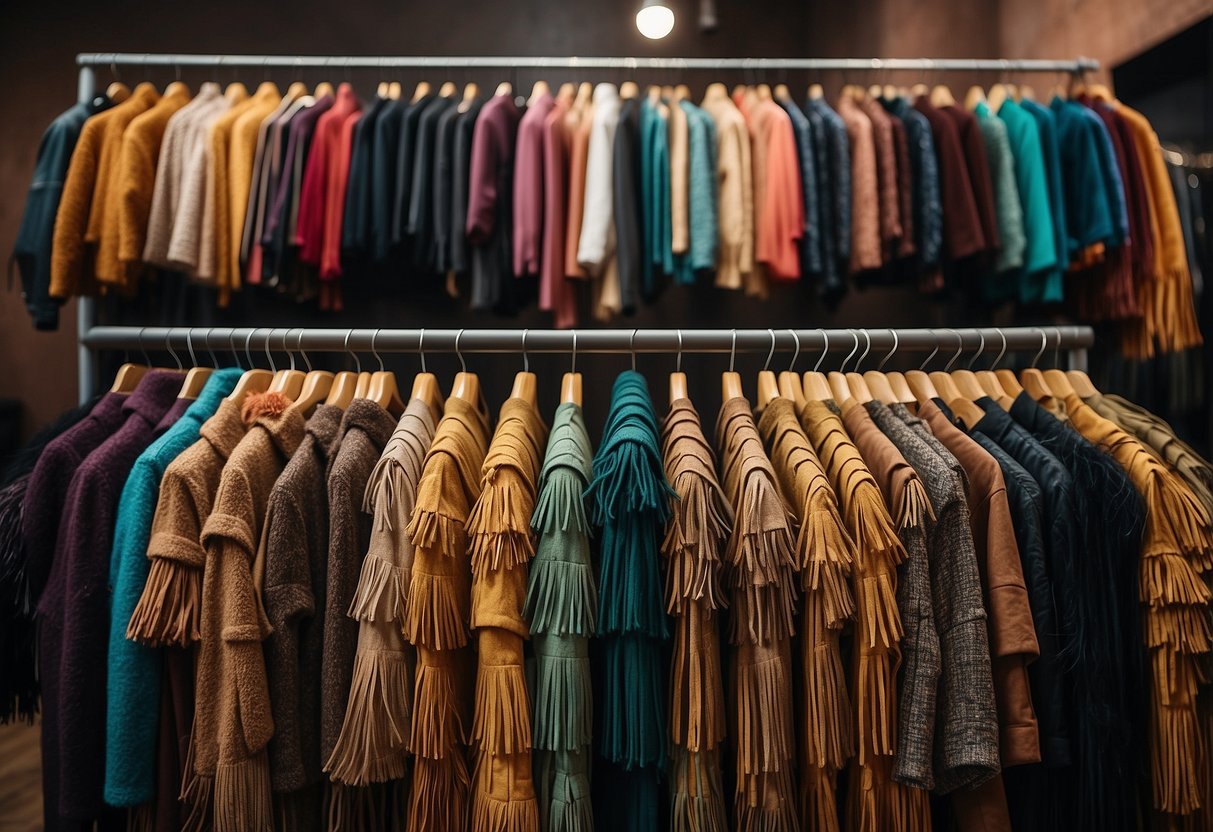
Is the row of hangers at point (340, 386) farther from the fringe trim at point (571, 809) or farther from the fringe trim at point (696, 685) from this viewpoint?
the fringe trim at point (571, 809)

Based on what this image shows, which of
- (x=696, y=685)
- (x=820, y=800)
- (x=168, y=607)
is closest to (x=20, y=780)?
(x=168, y=607)

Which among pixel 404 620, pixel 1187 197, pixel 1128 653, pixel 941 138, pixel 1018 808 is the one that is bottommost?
pixel 1018 808

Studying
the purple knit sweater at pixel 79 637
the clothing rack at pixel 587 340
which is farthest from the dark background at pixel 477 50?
the purple knit sweater at pixel 79 637

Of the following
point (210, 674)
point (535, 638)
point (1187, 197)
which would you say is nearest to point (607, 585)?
point (535, 638)

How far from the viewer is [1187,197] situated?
2291mm

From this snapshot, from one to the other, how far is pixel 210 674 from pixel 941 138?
2.30 m

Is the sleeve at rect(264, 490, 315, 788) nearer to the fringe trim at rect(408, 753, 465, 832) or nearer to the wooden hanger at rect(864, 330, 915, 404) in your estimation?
the fringe trim at rect(408, 753, 465, 832)

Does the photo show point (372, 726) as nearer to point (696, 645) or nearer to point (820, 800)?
point (696, 645)

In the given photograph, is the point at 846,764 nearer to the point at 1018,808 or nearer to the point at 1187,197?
the point at 1018,808

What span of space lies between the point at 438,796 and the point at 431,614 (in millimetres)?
285

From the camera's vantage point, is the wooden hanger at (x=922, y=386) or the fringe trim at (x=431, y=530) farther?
the wooden hanger at (x=922, y=386)

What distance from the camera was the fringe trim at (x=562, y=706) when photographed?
1111 mm

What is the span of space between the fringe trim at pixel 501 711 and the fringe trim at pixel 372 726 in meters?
0.12

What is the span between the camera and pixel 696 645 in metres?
1.15
